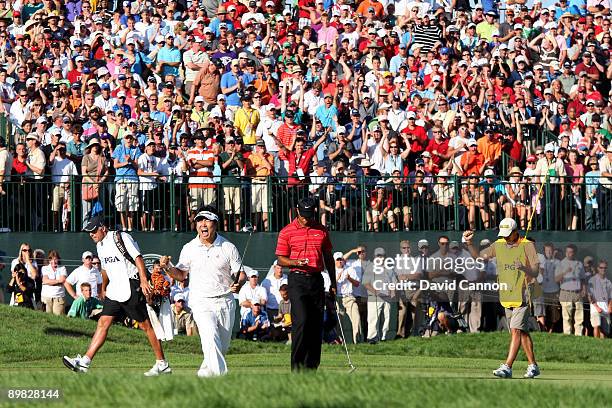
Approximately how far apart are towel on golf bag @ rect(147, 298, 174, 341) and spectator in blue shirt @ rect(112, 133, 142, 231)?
2778mm

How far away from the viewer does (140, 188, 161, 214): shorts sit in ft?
82.8

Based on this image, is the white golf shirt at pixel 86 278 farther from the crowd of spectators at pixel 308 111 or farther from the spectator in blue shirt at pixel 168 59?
the spectator in blue shirt at pixel 168 59

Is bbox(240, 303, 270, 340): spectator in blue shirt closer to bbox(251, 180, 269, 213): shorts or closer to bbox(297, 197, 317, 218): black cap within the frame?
bbox(251, 180, 269, 213): shorts

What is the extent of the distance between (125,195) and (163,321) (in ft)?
10.9

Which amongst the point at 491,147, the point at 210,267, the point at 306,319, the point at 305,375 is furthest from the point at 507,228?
the point at 491,147

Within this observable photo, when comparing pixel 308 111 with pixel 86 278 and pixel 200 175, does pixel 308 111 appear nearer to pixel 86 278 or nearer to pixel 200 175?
pixel 200 175

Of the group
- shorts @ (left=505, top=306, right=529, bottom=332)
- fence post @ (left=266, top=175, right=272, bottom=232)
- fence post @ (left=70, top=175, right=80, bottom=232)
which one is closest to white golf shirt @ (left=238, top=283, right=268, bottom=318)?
fence post @ (left=266, top=175, right=272, bottom=232)

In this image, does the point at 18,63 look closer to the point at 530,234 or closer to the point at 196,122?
the point at 196,122

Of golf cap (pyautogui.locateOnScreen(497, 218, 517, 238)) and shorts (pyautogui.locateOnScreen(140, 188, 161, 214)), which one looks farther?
shorts (pyautogui.locateOnScreen(140, 188, 161, 214))

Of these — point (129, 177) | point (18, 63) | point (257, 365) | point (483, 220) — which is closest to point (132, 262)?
point (257, 365)

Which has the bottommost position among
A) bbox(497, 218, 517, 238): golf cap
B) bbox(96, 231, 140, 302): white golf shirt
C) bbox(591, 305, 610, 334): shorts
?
bbox(591, 305, 610, 334): shorts

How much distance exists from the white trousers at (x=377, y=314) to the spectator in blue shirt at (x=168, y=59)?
708 cm

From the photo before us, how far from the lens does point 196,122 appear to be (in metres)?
26.8

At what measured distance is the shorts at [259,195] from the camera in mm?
25266
